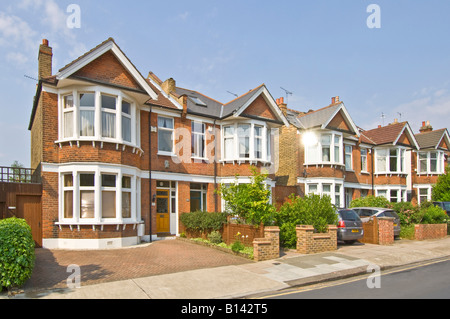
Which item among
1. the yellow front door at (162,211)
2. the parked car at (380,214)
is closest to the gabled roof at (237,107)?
the yellow front door at (162,211)

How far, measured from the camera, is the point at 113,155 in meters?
13.9

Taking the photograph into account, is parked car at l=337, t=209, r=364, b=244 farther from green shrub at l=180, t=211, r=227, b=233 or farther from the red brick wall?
the red brick wall

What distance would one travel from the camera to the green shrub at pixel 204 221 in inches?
572

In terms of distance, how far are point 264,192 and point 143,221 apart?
19.1 feet

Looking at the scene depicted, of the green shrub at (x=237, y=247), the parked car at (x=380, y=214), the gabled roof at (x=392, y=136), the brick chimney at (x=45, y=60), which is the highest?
the brick chimney at (x=45, y=60)

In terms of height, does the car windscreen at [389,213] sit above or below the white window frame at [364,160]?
below

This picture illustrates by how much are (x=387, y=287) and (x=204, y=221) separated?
7.94 m

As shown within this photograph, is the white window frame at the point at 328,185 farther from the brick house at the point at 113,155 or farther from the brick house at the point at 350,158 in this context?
the brick house at the point at 113,155

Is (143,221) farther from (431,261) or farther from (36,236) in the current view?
(431,261)

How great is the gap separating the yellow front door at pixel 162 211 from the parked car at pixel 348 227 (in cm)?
785

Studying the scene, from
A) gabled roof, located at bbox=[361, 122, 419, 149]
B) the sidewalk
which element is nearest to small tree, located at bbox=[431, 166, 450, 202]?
gabled roof, located at bbox=[361, 122, 419, 149]

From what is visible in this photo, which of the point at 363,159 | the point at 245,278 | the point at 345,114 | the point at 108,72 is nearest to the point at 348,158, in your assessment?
the point at 363,159
